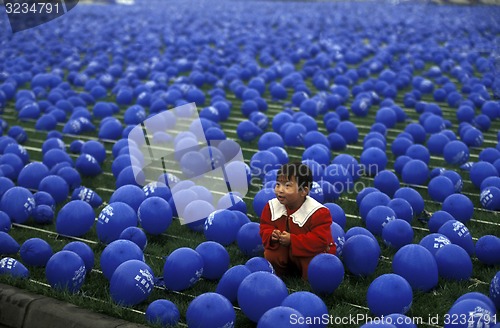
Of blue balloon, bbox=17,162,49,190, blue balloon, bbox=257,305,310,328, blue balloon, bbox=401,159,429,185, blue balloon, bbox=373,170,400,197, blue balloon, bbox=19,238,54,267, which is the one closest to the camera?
blue balloon, bbox=257,305,310,328

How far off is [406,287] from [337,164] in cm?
266

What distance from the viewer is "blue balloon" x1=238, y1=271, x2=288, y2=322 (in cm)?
402

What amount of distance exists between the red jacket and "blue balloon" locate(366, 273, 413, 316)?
0.56 metres

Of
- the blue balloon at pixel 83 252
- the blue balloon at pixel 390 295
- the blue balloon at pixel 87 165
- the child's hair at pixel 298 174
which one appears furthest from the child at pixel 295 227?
the blue balloon at pixel 87 165

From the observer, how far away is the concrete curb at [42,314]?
→ 4109 millimetres

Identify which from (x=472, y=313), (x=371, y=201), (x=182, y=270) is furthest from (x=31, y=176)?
(x=472, y=313)

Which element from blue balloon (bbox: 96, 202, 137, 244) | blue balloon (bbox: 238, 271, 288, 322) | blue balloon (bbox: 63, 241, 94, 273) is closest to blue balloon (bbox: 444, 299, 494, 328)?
blue balloon (bbox: 238, 271, 288, 322)

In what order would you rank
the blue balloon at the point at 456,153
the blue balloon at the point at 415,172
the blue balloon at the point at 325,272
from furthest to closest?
the blue balloon at the point at 456,153 → the blue balloon at the point at 415,172 → the blue balloon at the point at 325,272

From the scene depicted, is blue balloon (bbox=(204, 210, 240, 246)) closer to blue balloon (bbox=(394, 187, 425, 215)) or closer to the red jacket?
the red jacket

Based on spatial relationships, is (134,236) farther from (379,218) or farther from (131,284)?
(379,218)

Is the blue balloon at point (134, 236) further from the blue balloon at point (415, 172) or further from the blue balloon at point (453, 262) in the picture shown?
the blue balloon at point (415, 172)

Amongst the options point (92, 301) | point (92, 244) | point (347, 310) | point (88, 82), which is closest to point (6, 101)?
point (88, 82)

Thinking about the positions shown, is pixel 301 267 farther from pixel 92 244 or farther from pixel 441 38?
pixel 441 38

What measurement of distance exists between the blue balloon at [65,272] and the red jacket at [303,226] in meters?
1.22
